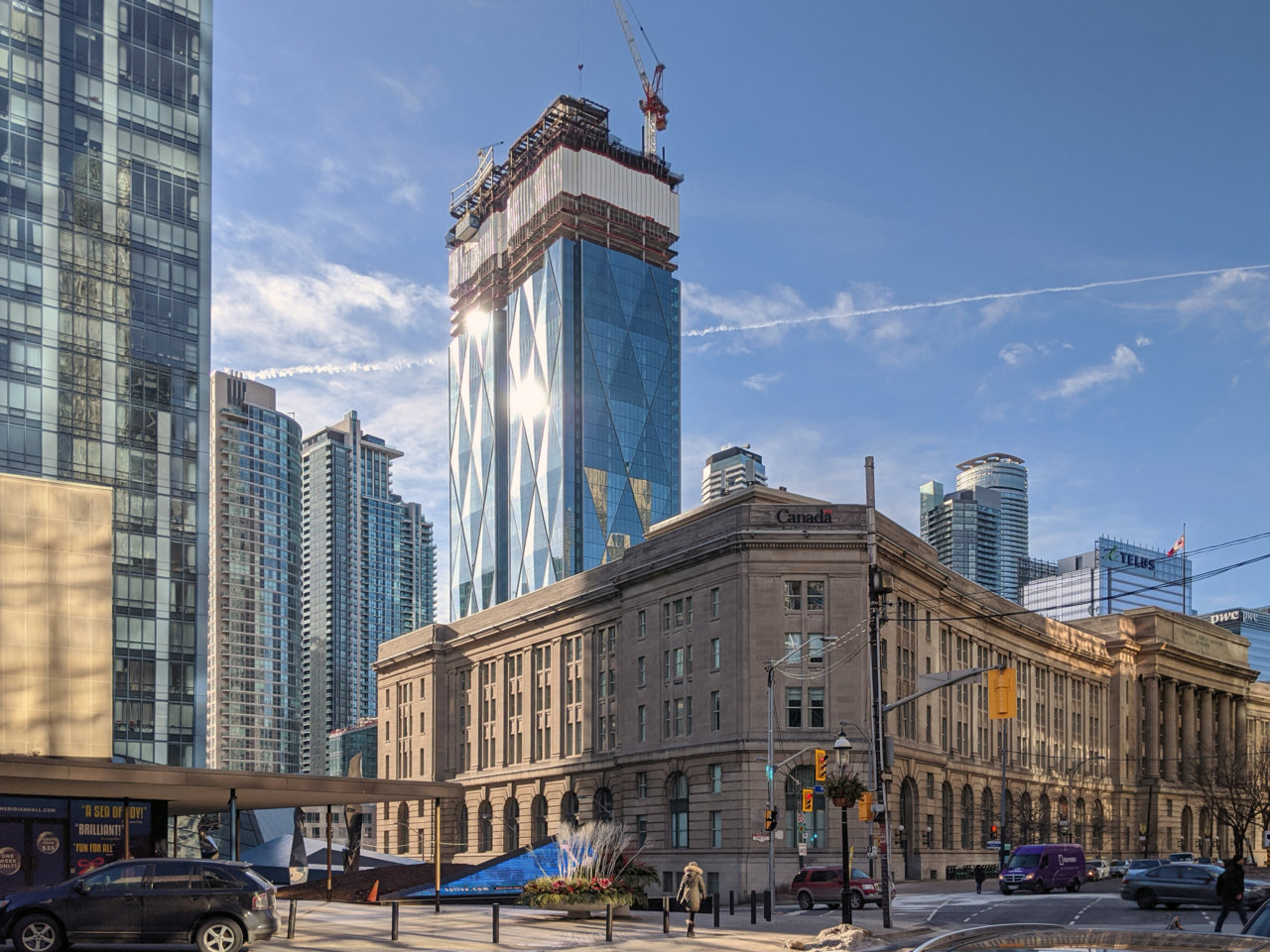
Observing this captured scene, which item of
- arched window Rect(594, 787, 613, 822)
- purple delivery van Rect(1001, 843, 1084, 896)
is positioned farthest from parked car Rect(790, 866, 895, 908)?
arched window Rect(594, 787, 613, 822)

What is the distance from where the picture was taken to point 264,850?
78.4 m

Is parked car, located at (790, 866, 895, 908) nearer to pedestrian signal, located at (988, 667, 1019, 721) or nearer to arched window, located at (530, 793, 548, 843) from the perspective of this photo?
pedestrian signal, located at (988, 667, 1019, 721)

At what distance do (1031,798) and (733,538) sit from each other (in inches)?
1782

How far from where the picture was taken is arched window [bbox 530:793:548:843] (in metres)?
98.7

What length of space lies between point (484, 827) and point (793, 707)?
4364 centimetres

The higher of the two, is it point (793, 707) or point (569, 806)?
point (793, 707)

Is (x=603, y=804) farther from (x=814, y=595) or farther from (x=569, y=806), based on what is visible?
(x=814, y=595)

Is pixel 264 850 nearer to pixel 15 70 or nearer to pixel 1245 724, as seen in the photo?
pixel 15 70

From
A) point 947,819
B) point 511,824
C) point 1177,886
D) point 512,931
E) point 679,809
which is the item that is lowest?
point 511,824

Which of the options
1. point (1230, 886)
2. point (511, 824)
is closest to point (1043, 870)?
point (1230, 886)

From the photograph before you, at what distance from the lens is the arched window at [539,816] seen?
9869 cm

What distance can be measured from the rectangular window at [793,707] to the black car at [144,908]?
51623 millimetres

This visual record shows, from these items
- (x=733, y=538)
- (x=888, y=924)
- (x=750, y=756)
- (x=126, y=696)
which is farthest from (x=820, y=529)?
(x=126, y=696)

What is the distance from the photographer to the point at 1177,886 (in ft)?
Result: 148
